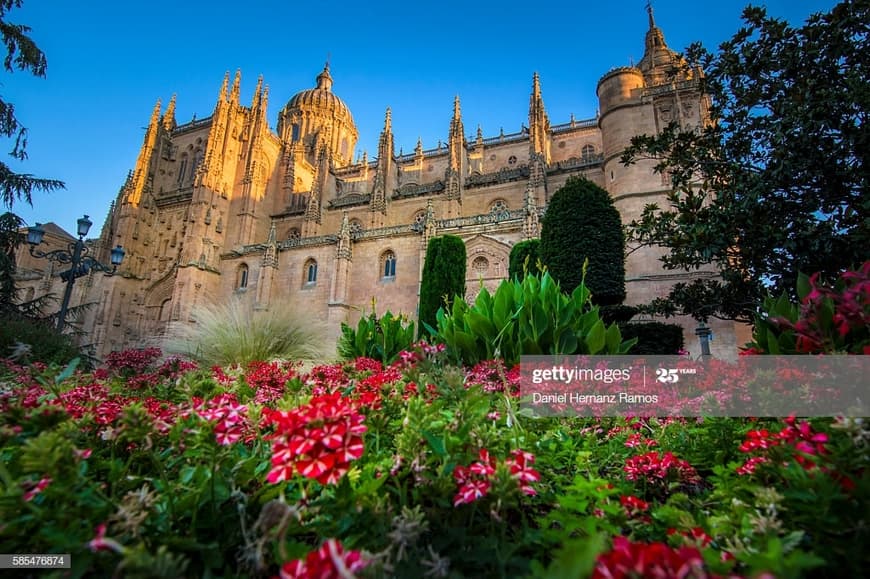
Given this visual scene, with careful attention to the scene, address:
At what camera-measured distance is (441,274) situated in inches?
618

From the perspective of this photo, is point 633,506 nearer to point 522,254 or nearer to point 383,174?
point 522,254

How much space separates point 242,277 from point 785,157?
27218 millimetres

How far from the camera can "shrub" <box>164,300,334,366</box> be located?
20.2 feet

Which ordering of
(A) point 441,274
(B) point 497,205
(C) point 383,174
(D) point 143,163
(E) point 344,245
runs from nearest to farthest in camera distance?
(A) point 441,274 → (E) point 344,245 → (B) point 497,205 → (C) point 383,174 → (D) point 143,163

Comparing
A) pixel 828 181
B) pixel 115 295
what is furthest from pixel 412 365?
pixel 115 295

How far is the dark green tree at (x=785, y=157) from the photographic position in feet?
19.5

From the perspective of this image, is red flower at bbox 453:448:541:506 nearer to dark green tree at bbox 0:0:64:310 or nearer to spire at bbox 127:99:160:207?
dark green tree at bbox 0:0:64:310

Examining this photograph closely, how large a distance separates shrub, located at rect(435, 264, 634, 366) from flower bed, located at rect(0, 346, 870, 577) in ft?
6.51

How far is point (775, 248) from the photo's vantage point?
654cm

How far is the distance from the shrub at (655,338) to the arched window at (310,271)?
757 inches

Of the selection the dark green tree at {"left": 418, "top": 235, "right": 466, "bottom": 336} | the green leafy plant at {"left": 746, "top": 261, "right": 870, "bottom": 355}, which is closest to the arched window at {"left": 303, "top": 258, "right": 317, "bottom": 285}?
the dark green tree at {"left": 418, "top": 235, "right": 466, "bottom": 336}

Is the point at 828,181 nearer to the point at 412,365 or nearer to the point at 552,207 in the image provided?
the point at 552,207

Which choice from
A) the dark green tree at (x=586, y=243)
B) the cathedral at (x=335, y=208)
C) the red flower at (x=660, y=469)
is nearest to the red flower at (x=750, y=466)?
the red flower at (x=660, y=469)

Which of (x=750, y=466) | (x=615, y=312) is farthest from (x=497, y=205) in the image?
(x=750, y=466)
